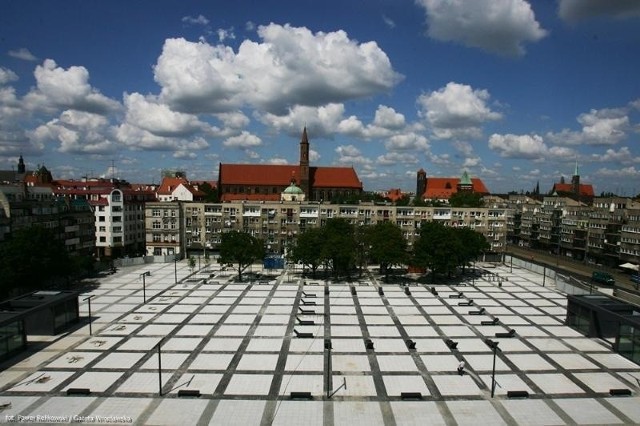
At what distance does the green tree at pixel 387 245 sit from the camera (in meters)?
65.8

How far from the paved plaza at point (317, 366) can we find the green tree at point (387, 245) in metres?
Result: 11.1

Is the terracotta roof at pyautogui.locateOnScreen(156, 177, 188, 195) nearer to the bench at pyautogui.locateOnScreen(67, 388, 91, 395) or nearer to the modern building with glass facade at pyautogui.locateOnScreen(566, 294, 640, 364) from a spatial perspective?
the bench at pyautogui.locateOnScreen(67, 388, 91, 395)

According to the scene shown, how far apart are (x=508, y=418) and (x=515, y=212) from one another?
12173 cm

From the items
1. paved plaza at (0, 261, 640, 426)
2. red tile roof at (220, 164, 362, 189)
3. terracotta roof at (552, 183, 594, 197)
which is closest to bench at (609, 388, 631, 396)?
paved plaza at (0, 261, 640, 426)

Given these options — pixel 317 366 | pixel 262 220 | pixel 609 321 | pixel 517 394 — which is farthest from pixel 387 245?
pixel 517 394

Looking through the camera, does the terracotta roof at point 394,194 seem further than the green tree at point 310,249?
Yes

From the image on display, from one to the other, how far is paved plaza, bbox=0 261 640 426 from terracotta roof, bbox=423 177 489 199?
11594 cm

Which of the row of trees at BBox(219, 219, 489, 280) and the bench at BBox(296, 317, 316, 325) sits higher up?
the row of trees at BBox(219, 219, 489, 280)

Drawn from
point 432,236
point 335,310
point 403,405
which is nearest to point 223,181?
point 432,236

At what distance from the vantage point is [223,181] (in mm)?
131750

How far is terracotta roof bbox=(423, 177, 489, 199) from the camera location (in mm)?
169375

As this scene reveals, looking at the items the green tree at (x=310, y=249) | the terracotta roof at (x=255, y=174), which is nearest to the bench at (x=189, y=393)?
the green tree at (x=310, y=249)

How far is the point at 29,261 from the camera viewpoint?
53000mm

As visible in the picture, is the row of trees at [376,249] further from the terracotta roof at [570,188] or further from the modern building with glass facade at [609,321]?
the terracotta roof at [570,188]
